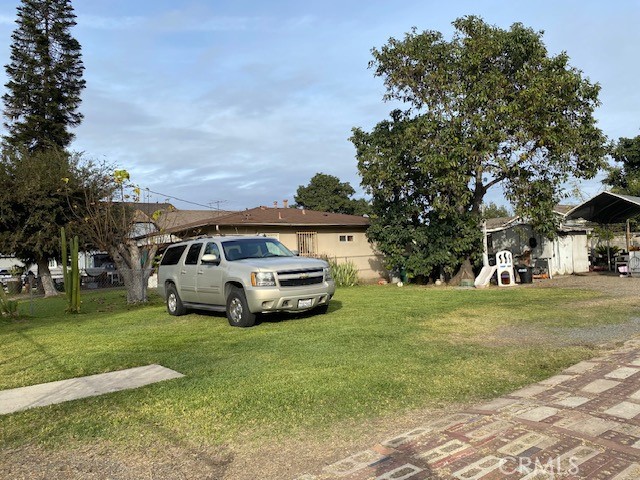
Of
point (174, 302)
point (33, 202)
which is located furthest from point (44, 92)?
point (174, 302)

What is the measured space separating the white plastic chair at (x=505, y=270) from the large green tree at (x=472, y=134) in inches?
38.5

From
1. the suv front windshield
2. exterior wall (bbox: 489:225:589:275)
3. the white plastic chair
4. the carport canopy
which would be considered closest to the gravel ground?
the suv front windshield

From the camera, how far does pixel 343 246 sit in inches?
Result: 969

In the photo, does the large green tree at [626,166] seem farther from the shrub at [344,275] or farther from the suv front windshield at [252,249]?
the suv front windshield at [252,249]

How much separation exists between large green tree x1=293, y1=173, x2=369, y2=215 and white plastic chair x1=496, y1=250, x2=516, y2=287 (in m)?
36.8

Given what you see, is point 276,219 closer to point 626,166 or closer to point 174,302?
point 174,302

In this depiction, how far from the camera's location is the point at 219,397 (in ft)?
16.5

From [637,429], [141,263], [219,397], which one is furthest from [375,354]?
[141,263]

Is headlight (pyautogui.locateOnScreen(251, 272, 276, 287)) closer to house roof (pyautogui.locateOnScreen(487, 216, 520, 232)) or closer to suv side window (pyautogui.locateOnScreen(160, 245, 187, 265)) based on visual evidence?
suv side window (pyautogui.locateOnScreen(160, 245, 187, 265))

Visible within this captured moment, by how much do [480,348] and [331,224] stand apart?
16.9 m

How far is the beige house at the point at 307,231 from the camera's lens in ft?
70.5

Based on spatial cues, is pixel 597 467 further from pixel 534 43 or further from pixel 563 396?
pixel 534 43

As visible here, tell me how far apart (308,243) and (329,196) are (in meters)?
33.1

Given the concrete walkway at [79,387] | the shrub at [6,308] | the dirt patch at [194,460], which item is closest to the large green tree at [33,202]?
the shrub at [6,308]
